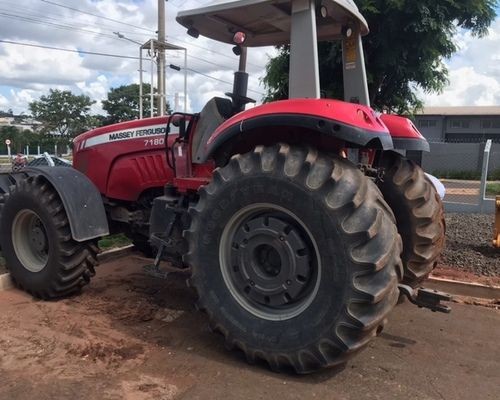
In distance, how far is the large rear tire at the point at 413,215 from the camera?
4.39m

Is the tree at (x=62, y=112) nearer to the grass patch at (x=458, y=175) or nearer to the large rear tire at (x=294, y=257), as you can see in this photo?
the grass patch at (x=458, y=175)

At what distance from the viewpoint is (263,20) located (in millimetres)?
4523

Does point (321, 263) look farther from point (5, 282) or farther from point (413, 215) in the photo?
point (5, 282)

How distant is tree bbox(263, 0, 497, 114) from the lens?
352 inches

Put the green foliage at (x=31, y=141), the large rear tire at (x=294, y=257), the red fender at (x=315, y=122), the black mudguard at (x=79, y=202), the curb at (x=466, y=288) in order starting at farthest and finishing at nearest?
the green foliage at (x=31, y=141)
the curb at (x=466, y=288)
the black mudguard at (x=79, y=202)
the red fender at (x=315, y=122)
the large rear tire at (x=294, y=257)

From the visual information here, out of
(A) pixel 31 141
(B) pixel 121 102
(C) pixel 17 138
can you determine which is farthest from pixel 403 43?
(C) pixel 17 138

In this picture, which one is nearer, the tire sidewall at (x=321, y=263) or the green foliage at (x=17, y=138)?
the tire sidewall at (x=321, y=263)

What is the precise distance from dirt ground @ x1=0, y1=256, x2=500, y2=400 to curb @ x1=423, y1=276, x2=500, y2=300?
56cm

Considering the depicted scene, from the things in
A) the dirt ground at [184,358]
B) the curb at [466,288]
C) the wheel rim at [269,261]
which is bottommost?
the dirt ground at [184,358]

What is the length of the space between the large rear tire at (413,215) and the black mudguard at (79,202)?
8.80 ft

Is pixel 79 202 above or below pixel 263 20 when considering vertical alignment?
below

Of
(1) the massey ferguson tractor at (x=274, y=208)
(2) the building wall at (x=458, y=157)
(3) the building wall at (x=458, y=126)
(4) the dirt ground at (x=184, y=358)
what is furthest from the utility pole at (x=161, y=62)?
(3) the building wall at (x=458, y=126)

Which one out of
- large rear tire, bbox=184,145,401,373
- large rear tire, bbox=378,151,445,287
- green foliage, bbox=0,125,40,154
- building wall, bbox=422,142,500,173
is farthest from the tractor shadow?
green foliage, bbox=0,125,40,154

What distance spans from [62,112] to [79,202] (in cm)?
6046
